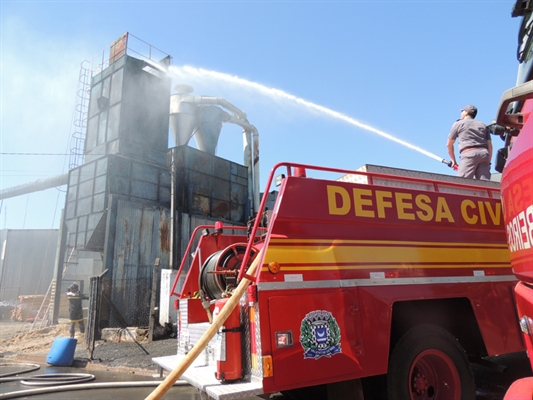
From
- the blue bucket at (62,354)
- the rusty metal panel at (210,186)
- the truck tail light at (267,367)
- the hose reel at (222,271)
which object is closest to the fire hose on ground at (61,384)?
the blue bucket at (62,354)

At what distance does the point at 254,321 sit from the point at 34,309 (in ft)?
81.9

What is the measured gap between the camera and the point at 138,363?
27.6 feet

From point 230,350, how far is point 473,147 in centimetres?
526

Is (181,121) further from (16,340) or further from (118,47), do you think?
(16,340)

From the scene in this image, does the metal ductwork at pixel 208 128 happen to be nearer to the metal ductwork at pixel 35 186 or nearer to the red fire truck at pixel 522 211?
the metal ductwork at pixel 35 186

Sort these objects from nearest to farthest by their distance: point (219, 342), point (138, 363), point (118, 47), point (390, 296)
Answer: point (219, 342) → point (390, 296) → point (138, 363) → point (118, 47)

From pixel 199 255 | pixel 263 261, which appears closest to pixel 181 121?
pixel 199 255

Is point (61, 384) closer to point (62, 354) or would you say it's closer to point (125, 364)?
point (125, 364)

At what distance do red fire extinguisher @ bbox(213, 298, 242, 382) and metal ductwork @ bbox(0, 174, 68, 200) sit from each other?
107 ft

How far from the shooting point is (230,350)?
345 cm

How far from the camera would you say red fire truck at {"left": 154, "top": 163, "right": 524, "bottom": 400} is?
334 centimetres

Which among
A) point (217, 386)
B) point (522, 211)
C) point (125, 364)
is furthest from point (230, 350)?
point (125, 364)

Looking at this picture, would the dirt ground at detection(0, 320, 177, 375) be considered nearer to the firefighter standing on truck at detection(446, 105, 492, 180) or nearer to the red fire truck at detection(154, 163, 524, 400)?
the red fire truck at detection(154, 163, 524, 400)

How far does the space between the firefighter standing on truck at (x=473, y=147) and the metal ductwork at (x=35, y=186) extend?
32.0 meters
